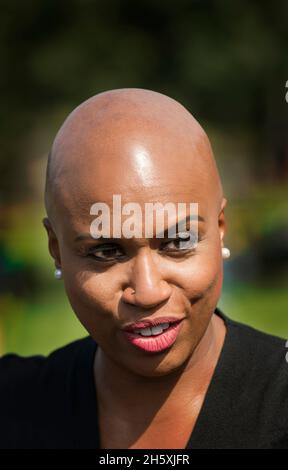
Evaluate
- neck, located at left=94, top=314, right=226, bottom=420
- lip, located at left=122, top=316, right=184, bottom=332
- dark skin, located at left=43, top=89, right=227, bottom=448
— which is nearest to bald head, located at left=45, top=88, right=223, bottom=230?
dark skin, located at left=43, top=89, right=227, bottom=448

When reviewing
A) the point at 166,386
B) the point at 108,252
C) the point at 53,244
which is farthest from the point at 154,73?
the point at 108,252

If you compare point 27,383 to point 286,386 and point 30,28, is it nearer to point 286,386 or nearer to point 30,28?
point 286,386

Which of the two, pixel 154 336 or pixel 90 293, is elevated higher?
pixel 90 293

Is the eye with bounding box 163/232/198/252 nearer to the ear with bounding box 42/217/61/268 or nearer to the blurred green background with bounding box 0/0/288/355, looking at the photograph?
the ear with bounding box 42/217/61/268

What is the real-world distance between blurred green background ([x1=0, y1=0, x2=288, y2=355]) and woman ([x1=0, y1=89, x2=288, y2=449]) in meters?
11.2

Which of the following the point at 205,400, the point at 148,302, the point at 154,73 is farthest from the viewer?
the point at 154,73

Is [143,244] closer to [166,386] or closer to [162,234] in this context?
[162,234]

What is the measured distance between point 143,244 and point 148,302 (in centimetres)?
19

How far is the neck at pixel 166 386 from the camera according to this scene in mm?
2625

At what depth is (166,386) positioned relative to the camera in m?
2.62

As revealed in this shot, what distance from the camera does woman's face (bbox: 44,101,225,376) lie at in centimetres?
229

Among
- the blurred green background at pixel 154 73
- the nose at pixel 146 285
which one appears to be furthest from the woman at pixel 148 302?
the blurred green background at pixel 154 73

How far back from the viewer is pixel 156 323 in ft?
7.57
